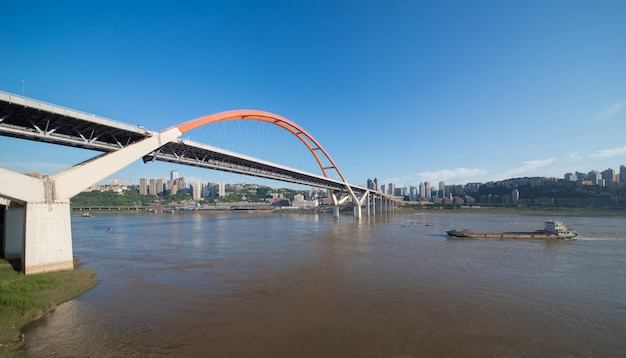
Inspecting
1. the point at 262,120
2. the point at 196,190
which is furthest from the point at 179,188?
the point at 262,120

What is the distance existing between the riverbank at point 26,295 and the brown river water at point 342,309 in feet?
0.96

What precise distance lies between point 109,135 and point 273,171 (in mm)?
19820

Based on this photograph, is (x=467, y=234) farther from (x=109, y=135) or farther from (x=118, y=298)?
(x=109, y=135)

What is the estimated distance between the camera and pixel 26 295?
8148 mm

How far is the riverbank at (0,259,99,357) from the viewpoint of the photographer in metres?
6.39

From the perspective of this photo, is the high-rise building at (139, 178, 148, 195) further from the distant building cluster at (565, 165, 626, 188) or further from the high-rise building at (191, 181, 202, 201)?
the distant building cluster at (565, 165, 626, 188)

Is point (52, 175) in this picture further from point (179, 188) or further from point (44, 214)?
point (179, 188)

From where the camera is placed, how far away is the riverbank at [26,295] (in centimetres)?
639

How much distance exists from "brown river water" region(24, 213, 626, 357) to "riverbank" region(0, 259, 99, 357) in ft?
0.96

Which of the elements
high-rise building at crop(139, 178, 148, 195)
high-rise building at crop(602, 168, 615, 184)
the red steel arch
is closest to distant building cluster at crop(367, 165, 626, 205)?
high-rise building at crop(602, 168, 615, 184)

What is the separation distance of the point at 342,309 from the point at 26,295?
9112mm

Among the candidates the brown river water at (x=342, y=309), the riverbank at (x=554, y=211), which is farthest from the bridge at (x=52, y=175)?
the riverbank at (x=554, y=211)

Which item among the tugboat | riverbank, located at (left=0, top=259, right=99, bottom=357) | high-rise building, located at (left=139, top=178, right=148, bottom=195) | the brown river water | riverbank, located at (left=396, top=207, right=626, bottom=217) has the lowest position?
riverbank, located at (left=396, top=207, right=626, bottom=217)

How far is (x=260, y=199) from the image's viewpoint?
413ft
